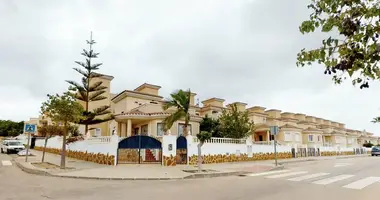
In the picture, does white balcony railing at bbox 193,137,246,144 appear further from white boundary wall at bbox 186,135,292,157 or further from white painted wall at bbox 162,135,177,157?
white painted wall at bbox 162,135,177,157

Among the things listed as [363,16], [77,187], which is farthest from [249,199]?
[77,187]

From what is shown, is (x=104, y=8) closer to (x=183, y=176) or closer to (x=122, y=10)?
(x=122, y=10)

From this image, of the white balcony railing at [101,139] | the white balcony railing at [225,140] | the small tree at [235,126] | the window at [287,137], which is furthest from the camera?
the window at [287,137]

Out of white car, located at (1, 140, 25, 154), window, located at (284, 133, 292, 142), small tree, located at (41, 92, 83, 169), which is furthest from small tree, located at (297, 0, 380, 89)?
window, located at (284, 133, 292, 142)

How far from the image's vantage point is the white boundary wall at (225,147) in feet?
65.2

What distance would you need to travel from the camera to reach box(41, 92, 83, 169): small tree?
51.7ft

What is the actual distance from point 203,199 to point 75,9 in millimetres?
11332

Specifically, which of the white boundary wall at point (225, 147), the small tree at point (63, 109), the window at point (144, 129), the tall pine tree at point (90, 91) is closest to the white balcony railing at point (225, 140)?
the white boundary wall at point (225, 147)

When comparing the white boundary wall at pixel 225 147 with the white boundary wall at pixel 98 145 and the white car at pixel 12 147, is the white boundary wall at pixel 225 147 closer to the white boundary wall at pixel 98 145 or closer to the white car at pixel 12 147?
the white boundary wall at pixel 98 145

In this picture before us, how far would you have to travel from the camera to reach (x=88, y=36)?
Answer: 103ft

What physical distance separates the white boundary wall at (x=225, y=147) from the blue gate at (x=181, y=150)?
11.6 inches

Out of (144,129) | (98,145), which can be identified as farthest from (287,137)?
(98,145)

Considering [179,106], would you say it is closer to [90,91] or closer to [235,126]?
[235,126]

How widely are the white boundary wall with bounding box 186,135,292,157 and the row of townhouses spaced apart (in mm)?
2276
